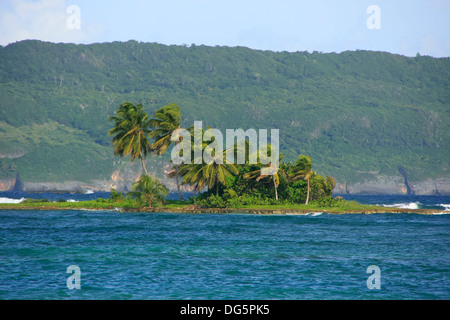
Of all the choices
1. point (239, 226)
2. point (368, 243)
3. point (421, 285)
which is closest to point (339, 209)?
point (239, 226)

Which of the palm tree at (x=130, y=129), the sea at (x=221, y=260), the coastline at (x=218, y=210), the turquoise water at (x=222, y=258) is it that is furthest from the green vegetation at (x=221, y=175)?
the sea at (x=221, y=260)

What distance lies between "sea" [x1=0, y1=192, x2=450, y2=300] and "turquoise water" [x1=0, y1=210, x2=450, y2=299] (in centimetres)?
6

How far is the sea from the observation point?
2697 cm

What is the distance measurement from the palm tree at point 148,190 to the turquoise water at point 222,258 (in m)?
10.8

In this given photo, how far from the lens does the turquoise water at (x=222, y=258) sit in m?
27.1

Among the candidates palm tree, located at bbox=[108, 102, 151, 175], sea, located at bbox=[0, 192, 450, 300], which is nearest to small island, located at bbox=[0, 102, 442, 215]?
palm tree, located at bbox=[108, 102, 151, 175]

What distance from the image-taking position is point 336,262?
115ft

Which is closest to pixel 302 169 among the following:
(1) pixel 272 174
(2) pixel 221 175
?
(1) pixel 272 174

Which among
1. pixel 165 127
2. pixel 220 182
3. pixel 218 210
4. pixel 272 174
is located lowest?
pixel 218 210

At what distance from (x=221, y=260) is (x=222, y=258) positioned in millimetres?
814

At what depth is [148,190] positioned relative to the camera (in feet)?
240

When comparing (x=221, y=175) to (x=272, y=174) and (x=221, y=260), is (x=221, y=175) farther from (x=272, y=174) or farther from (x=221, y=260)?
(x=221, y=260)

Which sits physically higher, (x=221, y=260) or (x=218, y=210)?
(x=218, y=210)

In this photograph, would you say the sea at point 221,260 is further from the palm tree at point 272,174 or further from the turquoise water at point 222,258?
the palm tree at point 272,174
